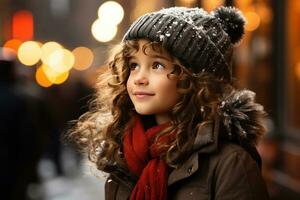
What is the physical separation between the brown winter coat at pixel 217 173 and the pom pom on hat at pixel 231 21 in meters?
0.43

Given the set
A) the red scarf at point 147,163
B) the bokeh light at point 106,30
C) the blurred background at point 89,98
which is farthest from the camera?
the bokeh light at point 106,30

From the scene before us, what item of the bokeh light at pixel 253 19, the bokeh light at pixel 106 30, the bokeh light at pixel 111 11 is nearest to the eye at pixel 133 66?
the bokeh light at pixel 253 19

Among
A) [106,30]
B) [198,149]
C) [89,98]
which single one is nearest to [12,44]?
[106,30]

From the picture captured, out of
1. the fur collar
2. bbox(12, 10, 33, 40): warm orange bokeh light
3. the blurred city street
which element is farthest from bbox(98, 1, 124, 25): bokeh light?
bbox(12, 10, 33, 40): warm orange bokeh light

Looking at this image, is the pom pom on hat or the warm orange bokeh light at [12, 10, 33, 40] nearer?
the pom pom on hat

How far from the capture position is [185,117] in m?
2.87

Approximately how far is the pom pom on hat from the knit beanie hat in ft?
0.18

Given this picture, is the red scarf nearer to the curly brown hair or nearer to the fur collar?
the curly brown hair

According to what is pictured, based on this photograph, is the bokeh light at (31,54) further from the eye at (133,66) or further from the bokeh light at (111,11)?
the eye at (133,66)

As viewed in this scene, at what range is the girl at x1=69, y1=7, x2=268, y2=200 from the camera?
107 inches

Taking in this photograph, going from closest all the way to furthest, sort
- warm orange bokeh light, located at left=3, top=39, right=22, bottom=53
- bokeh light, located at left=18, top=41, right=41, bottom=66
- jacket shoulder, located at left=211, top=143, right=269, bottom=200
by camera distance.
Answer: jacket shoulder, located at left=211, top=143, right=269, bottom=200 → warm orange bokeh light, located at left=3, top=39, right=22, bottom=53 → bokeh light, located at left=18, top=41, right=41, bottom=66

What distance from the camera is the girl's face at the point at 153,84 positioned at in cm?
285

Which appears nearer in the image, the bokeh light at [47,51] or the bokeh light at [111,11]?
the bokeh light at [111,11]

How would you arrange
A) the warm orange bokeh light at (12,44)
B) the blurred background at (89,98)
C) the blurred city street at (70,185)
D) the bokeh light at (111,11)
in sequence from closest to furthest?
1. the blurred background at (89,98)
2. the blurred city street at (70,185)
3. the bokeh light at (111,11)
4. the warm orange bokeh light at (12,44)
